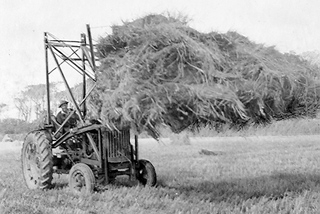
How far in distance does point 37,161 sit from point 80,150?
98 cm

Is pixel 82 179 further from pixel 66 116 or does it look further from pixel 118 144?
pixel 66 116

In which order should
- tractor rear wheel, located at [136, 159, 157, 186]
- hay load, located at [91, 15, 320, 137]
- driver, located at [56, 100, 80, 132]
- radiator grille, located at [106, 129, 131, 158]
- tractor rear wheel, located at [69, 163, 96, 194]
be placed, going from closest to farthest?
hay load, located at [91, 15, 320, 137] → tractor rear wheel, located at [69, 163, 96, 194] → radiator grille, located at [106, 129, 131, 158] → tractor rear wheel, located at [136, 159, 157, 186] → driver, located at [56, 100, 80, 132]

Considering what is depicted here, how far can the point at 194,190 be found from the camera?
8508 mm

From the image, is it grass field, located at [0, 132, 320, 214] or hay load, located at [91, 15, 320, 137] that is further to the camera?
grass field, located at [0, 132, 320, 214]

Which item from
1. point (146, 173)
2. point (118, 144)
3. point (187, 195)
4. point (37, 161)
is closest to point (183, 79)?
point (118, 144)

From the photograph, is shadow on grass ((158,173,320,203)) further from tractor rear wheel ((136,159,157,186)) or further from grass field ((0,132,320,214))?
tractor rear wheel ((136,159,157,186))

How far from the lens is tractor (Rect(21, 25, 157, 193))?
24.9 ft

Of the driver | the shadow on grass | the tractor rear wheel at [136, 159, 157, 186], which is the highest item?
the driver

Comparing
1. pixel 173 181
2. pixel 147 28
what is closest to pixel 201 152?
pixel 173 181

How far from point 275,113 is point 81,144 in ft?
12.1

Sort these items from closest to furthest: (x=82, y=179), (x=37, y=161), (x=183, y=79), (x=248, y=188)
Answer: (x=183, y=79)
(x=82, y=179)
(x=37, y=161)
(x=248, y=188)

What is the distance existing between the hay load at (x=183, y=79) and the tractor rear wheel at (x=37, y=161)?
210 cm

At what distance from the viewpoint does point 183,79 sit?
566 cm

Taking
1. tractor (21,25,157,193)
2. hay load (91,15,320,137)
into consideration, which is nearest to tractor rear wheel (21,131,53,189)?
tractor (21,25,157,193)
